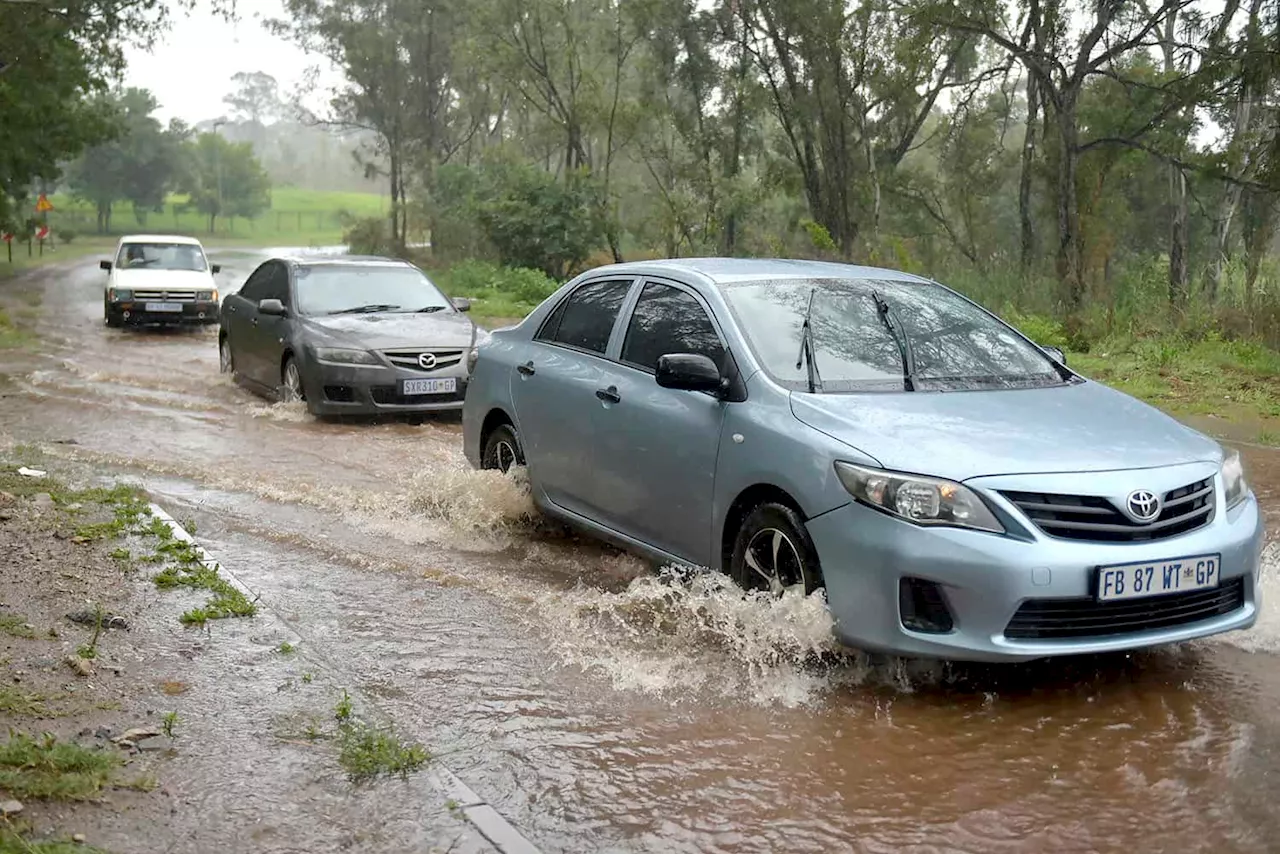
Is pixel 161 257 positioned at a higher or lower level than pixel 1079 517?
higher

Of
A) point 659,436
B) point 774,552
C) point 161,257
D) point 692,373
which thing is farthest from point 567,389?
point 161,257

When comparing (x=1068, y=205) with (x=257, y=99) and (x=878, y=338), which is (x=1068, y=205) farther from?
(x=257, y=99)

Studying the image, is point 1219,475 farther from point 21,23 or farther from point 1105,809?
point 21,23

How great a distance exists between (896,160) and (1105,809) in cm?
3454

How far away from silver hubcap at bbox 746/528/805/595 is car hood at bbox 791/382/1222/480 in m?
0.48

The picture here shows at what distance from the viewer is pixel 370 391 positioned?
12.4 metres

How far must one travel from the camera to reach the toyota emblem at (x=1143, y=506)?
481 cm

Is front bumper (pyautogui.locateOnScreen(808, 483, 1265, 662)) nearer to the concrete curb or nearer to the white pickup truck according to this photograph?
the concrete curb

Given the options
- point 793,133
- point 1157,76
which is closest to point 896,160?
point 793,133

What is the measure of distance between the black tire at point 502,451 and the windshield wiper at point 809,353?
2099 millimetres

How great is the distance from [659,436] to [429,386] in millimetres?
6630

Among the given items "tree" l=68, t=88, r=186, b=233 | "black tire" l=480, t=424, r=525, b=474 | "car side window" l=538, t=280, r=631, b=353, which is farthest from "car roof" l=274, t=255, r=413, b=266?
"tree" l=68, t=88, r=186, b=233

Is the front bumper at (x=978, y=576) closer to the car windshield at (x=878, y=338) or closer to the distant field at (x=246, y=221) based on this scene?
the car windshield at (x=878, y=338)

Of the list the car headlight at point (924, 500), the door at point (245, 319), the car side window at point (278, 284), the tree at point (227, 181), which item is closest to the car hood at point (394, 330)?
the car side window at point (278, 284)
